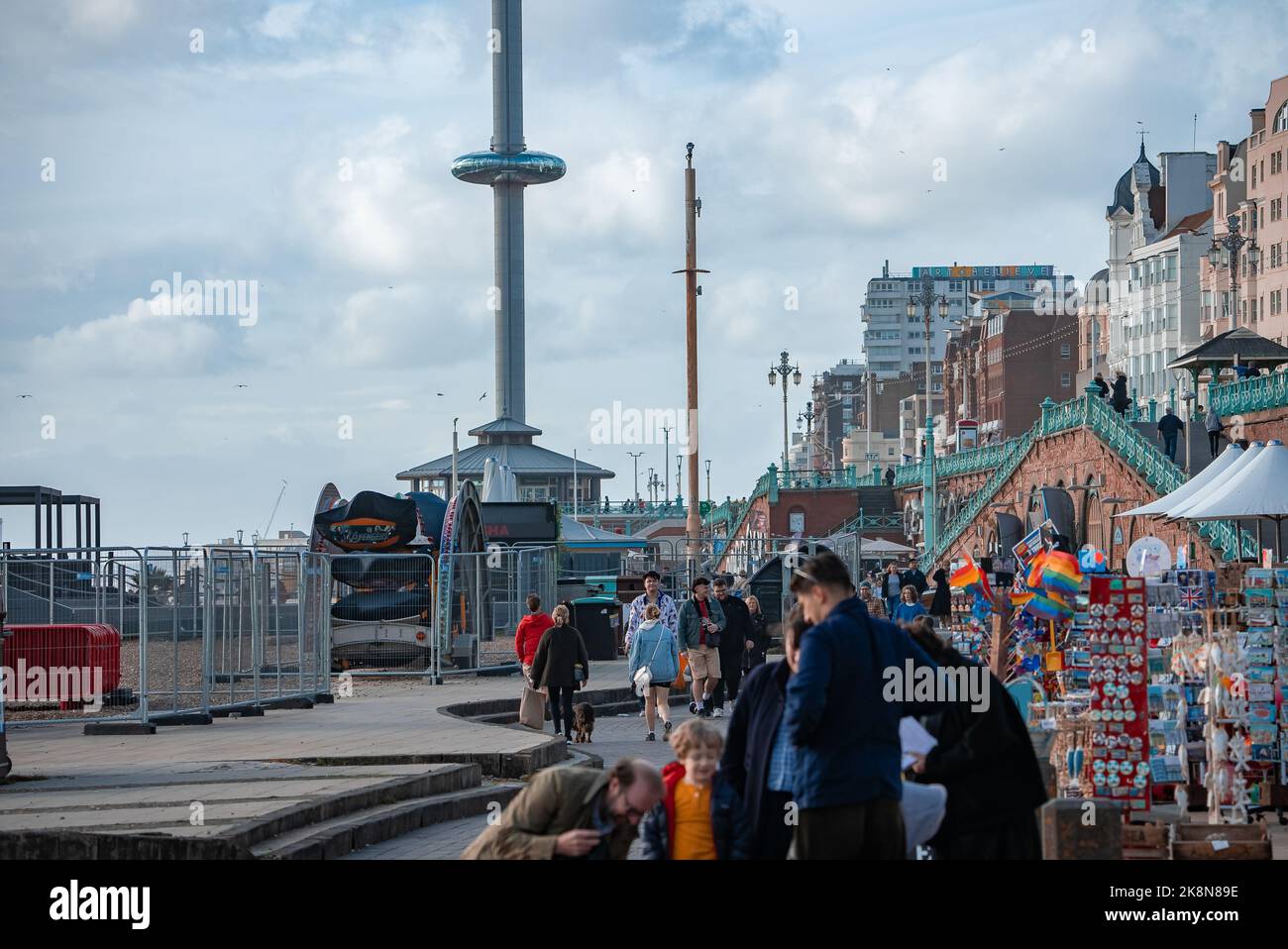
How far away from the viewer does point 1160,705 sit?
46.7ft

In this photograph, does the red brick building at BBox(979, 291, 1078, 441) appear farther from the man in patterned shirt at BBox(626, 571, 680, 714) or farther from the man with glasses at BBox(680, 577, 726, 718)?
the man in patterned shirt at BBox(626, 571, 680, 714)

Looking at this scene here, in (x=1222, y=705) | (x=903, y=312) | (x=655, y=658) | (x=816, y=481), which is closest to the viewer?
(x=1222, y=705)

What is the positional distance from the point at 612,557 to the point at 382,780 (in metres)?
47.3

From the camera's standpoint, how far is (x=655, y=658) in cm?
1967

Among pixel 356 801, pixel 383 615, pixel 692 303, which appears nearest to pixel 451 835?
pixel 356 801

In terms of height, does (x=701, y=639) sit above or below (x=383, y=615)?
below

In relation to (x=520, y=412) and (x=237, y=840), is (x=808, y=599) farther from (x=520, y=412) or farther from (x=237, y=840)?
(x=520, y=412)

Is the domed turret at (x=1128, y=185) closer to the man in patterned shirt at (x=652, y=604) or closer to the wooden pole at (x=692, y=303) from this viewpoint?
the wooden pole at (x=692, y=303)

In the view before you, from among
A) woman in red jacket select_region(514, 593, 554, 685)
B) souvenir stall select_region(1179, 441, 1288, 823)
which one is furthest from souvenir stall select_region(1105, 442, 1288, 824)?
woman in red jacket select_region(514, 593, 554, 685)

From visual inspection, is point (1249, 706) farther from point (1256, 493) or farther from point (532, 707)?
point (532, 707)

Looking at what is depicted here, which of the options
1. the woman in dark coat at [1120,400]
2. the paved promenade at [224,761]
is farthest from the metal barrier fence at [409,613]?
the woman in dark coat at [1120,400]

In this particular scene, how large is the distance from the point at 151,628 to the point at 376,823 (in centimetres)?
884

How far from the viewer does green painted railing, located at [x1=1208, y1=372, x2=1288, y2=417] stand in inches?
1537

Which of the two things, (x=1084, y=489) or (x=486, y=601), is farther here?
(x=1084, y=489)
